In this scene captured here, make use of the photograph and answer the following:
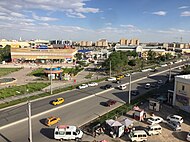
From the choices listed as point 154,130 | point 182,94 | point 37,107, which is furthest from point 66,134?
point 182,94

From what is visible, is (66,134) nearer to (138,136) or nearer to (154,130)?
(138,136)

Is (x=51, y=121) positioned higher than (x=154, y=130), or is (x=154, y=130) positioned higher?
(x=51, y=121)

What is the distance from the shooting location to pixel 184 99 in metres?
30.1

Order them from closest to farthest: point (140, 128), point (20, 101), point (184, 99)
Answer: point (140, 128)
point (184, 99)
point (20, 101)

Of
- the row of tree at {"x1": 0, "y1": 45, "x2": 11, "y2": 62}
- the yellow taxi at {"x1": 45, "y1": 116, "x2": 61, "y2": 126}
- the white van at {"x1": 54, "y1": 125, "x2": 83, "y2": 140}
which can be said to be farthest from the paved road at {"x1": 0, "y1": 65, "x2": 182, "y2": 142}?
the row of tree at {"x1": 0, "y1": 45, "x2": 11, "y2": 62}

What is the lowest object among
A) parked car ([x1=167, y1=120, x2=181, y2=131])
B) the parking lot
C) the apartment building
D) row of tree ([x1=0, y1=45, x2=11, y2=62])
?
the parking lot

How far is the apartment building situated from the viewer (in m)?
29.6

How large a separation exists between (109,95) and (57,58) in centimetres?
5905

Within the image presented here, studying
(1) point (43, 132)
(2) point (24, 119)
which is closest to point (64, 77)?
(2) point (24, 119)

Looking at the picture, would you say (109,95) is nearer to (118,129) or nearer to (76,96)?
(76,96)

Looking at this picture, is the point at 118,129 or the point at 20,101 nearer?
the point at 118,129

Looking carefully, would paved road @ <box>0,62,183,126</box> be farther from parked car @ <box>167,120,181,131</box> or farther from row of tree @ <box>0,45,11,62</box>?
row of tree @ <box>0,45,11,62</box>

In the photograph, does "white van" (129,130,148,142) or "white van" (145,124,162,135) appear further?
"white van" (145,124,162,135)

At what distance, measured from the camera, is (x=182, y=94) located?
30422 millimetres
